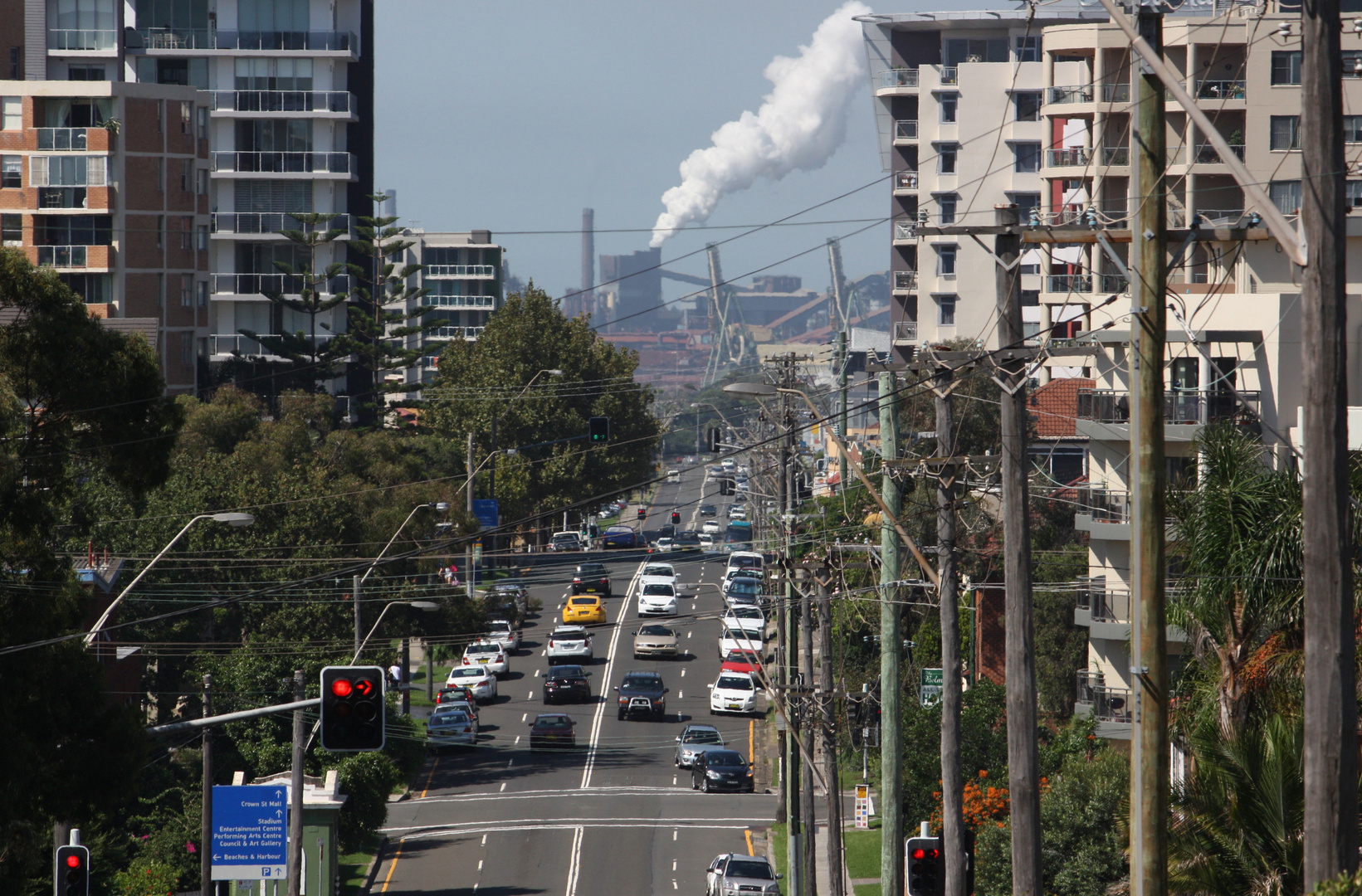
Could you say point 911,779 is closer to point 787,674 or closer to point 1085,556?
point 787,674

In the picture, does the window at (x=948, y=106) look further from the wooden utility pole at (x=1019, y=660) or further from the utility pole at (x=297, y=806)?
the wooden utility pole at (x=1019, y=660)

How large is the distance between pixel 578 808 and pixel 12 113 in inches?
1631

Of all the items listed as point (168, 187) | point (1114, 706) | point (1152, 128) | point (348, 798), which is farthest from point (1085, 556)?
point (168, 187)

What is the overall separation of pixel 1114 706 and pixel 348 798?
64.0ft

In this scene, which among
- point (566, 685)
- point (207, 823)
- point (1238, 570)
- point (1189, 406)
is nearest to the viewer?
point (1238, 570)

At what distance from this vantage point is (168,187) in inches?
2800

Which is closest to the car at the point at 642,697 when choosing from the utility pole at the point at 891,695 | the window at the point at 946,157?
the utility pole at the point at 891,695

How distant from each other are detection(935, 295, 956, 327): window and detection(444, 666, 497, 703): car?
143ft

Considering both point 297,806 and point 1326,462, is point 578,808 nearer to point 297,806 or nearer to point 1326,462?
point 297,806

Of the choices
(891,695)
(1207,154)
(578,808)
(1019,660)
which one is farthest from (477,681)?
Result: (1019,660)

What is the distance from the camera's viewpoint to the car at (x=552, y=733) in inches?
2149

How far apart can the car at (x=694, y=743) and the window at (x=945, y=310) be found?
159 feet

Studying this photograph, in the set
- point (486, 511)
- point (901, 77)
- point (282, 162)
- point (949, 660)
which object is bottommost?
point (949, 660)

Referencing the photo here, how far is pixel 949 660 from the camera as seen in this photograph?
2070 cm
